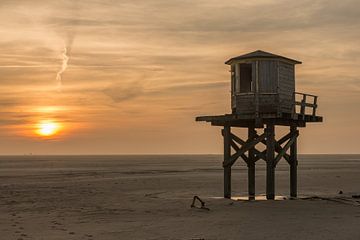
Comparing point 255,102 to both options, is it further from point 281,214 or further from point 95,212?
point 95,212

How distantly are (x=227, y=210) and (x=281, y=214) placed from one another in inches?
90.8

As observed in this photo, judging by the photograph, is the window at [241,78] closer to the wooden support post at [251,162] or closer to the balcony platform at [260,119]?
the balcony platform at [260,119]

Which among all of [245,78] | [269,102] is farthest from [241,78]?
Result: [269,102]

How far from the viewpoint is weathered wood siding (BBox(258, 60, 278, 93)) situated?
24.1m

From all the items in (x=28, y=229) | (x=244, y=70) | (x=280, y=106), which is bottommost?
(x=28, y=229)

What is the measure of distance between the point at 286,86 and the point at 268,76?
40.9 inches

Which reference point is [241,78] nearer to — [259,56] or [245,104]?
[245,104]

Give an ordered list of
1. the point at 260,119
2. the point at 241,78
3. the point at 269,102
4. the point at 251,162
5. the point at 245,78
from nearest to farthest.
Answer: the point at 260,119 < the point at 269,102 < the point at 241,78 < the point at 245,78 < the point at 251,162

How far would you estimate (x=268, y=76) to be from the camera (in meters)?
24.1

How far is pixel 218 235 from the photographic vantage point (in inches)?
628

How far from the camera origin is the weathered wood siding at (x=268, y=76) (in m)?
24.1

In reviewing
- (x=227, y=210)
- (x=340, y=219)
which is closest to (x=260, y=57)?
(x=227, y=210)

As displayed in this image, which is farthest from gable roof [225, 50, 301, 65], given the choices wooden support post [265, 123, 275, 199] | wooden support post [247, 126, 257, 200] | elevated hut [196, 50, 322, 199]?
wooden support post [247, 126, 257, 200]

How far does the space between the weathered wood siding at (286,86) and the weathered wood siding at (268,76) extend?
0.29 m
